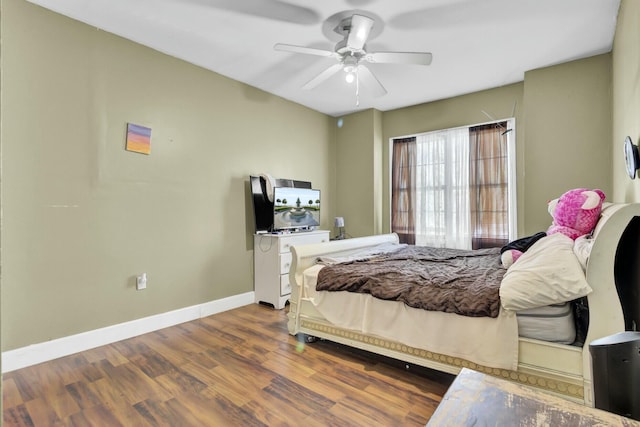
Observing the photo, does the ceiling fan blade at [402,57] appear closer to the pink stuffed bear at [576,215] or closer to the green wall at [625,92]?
the green wall at [625,92]

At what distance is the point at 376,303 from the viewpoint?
2387 mm

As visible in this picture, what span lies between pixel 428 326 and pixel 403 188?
125 inches

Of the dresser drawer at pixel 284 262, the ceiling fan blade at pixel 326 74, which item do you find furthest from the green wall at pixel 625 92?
the dresser drawer at pixel 284 262

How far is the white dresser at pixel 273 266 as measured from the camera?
385cm

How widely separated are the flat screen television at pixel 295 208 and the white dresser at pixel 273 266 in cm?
23

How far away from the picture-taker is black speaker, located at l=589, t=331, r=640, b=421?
2.97 ft

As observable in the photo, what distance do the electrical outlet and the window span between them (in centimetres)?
344

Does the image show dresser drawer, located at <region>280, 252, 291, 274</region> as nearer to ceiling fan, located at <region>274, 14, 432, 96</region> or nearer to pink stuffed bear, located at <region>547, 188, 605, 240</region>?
ceiling fan, located at <region>274, 14, 432, 96</region>

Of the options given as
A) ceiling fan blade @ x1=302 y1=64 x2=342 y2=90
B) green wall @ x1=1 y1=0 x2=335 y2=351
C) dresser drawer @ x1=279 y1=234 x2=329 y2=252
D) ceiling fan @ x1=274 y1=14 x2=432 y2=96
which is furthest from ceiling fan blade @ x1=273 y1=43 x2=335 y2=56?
dresser drawer @ x1=279 y1=234 x2=329 y2=252

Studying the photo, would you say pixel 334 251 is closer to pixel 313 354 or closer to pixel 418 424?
pixel 313 354

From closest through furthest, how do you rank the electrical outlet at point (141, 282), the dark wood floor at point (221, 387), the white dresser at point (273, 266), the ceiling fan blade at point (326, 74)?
the dark wood floor at point (221, 387) < the ceiling fan blade at point (326, 74) < the electrical outlet at point (141, 282) < the white dresser at point (273, 266)

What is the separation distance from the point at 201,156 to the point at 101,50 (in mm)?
1225

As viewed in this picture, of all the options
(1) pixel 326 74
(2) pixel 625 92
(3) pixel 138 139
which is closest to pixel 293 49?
(1) pixel 326 74

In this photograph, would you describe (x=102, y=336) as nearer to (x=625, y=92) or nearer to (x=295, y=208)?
(x=295, y=208)
